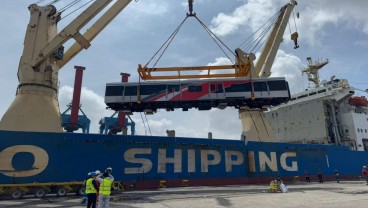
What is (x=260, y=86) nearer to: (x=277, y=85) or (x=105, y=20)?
(x=277, y=85)

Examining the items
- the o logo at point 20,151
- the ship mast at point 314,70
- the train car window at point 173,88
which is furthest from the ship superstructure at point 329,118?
the o logo at point 20,151

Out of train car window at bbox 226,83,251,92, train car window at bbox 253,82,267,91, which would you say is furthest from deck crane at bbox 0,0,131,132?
train car window at bbox 253,82,267,91

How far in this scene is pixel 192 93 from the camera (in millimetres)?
26766

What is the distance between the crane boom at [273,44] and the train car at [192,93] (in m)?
8.47

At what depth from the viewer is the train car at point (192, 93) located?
2622 centimetres

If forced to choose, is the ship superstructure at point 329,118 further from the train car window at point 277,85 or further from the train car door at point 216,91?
the train car door at point 216,91

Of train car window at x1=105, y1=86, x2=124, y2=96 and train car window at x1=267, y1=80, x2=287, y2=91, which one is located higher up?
train car window at x1=267, y1=80, x2=287, y2=91

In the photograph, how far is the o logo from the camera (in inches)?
765

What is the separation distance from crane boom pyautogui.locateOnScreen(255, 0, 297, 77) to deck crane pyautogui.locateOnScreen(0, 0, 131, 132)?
1846 cm

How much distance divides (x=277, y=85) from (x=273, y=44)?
11.1 meters

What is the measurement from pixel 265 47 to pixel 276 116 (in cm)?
1708

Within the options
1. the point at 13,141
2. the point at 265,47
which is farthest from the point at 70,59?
the point at 265,47

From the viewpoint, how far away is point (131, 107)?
2731cm

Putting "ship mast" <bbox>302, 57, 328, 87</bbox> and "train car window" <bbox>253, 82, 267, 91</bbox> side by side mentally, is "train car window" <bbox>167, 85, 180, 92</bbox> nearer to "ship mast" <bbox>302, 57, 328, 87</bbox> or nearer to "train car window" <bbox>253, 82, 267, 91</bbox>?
"train car window" <bbox>253, 82, 267, 91</bbox>
